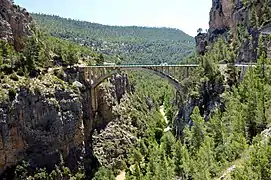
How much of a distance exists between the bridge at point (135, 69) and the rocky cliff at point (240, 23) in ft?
25.6

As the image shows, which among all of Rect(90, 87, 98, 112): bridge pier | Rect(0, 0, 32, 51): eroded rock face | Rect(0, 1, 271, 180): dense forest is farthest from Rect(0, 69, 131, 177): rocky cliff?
Rect(0, 0, 32, 51): eroded rock face

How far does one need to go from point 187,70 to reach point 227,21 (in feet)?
137

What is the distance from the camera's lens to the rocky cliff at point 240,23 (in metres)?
66.4

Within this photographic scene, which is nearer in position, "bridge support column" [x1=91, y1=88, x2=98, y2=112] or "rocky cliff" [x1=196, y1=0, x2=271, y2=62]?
"rocky cliff" [x1=196, y1=0, x2=271, y2=62]

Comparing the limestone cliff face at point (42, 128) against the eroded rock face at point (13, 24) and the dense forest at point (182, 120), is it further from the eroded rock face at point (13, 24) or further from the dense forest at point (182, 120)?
the eroded rock face at point (13, 24)

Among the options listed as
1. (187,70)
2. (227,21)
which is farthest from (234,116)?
(227,21)

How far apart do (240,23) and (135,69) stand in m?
27.6

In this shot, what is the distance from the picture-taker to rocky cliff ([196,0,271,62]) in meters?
66.4

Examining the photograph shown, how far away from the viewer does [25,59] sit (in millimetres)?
62125

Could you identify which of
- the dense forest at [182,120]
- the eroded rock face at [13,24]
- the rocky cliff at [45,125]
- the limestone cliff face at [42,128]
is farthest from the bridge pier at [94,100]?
the eroded rock face at [13,24]

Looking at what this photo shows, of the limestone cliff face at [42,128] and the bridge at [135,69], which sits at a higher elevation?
the bridge at [135,69]

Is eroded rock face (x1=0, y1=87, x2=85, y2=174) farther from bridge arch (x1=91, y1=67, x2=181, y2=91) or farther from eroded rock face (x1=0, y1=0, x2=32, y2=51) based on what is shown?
eroded rock face (x1=0, y1=0, x2=32, y2=51)

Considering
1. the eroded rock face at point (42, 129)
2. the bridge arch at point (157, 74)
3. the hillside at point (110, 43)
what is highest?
the hillside at point (110, 43)

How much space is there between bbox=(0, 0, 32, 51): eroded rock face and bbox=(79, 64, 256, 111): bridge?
12.2m
